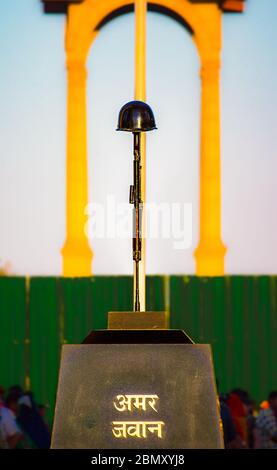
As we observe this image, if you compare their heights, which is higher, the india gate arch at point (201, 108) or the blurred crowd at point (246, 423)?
the india gate arch at point (201, 108)

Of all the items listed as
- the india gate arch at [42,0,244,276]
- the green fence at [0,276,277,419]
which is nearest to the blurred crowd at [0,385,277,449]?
the green fence at [0,276,277,419]

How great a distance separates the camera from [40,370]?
12.9 meters

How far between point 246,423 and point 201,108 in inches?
153

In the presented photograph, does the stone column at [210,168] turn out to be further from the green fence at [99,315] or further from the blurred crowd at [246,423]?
the blurred crowd at [246,423]

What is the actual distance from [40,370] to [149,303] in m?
1.41

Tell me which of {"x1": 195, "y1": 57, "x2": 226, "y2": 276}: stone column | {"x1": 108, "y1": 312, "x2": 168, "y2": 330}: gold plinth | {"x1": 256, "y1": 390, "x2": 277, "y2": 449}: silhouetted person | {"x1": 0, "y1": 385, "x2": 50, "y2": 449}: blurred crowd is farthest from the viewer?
{"x1": 195, "y1": 57, "x2": 226, "y2": 276}: stone column

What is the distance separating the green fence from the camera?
12.8 m

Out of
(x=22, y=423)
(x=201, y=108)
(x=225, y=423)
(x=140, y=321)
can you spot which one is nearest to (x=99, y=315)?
(x=22, y=423)

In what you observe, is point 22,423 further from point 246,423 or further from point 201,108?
point 201,108

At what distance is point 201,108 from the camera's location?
13.2 m

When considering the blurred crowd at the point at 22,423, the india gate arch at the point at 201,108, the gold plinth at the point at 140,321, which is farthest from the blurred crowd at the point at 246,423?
the gold plinth at the point at 140,321

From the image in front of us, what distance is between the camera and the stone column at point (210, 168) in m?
13.1

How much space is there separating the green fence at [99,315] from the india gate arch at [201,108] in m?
0.42

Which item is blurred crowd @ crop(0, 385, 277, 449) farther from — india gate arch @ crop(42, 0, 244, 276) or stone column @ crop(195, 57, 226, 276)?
india gate arch @ crop(42, 0, 244, 276)
